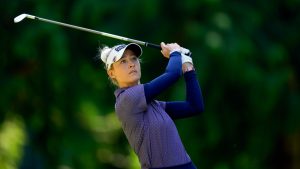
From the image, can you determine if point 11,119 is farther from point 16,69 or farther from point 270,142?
point 270,142

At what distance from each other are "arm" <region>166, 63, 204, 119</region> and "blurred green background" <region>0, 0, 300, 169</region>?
11.8ft

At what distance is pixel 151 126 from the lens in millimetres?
4977

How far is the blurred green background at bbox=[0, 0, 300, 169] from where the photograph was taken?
9281 millimetres

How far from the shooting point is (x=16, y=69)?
10.0m

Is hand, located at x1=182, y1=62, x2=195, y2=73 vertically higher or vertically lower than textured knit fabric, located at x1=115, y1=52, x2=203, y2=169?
higher

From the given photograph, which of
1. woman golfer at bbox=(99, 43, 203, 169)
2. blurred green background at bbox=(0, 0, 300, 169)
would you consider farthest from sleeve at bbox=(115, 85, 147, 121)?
blurred green background at bbox=(0, 0, 300, 169)

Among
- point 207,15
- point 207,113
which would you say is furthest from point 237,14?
point 207,113

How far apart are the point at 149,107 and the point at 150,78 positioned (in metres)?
4.56

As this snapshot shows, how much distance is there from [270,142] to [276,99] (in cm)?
79

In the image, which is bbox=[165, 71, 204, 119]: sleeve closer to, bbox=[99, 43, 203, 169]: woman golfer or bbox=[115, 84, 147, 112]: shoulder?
bbox=[99, 43, 203, 169]: woman golfer

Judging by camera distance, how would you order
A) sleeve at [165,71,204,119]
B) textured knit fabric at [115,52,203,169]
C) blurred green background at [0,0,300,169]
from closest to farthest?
textured knit fabric at [115,52,203,169] < sleeve at [165,71,204,119] < blurred green background at [0,0,300,169]

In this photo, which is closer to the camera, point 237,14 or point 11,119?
point 237,14

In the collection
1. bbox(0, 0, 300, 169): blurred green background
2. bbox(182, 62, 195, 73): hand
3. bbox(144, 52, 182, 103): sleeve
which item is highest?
bbox(182, 62, 195, 73): hand

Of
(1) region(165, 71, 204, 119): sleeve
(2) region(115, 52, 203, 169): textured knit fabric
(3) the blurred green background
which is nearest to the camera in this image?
(2) region(115, 52, 203, 169): textured knit fabric
